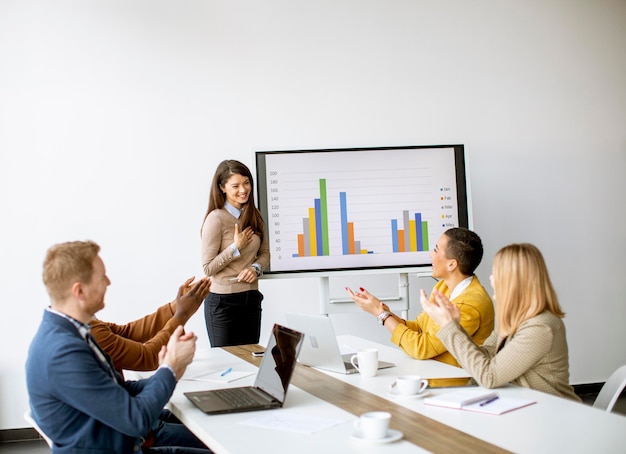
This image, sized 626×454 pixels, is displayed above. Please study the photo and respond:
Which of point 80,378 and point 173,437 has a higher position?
point 80,378

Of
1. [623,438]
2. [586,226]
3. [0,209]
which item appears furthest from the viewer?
[586,226]

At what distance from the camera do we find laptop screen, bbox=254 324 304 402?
2111 millimetres

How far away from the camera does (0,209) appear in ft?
14.4

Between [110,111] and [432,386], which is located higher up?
[110,111]

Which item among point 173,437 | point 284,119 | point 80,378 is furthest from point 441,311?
point 284,119

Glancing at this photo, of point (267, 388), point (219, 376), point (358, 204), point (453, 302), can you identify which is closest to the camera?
point (267, 388)

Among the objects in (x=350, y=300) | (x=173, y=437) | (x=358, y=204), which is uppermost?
(x=358, y=204)

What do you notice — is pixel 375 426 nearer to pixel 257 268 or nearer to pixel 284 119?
pixel 257 268

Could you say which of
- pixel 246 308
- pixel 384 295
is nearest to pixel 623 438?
pixel 246 308

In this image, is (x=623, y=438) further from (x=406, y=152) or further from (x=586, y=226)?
(x=586, y=226)

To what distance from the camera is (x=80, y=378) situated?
183 centimetres

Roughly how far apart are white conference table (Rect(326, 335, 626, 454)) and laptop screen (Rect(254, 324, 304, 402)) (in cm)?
31

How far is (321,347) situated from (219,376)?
0.38 metres

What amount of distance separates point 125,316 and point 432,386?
9.08 feet
